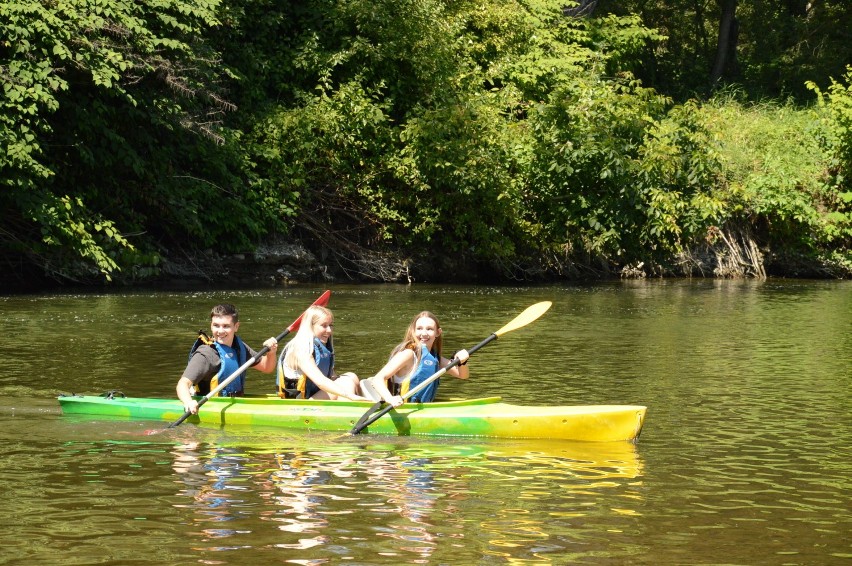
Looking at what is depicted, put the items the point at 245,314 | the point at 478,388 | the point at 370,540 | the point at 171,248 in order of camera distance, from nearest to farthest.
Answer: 1. the point at 370,540
2. the point at 478,388
3. the point at 245,314
4. the point at 171,248

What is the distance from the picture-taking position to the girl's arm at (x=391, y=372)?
27.9ft

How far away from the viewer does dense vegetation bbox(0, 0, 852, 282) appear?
18938 millimetres

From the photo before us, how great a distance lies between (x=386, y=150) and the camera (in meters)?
23.3

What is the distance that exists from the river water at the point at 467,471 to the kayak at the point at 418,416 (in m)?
0.11

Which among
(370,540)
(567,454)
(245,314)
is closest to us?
(370,540)

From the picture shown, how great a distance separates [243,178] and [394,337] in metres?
8.96

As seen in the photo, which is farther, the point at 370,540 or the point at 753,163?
the point at 753,163

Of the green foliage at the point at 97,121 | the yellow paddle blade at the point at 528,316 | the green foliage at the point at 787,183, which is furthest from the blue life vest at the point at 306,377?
the green foliage at the point at 787,183

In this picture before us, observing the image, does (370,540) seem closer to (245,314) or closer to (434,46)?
(245,314)

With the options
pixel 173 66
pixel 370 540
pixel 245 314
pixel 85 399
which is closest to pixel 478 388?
pixel 85 399

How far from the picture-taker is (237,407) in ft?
28.9

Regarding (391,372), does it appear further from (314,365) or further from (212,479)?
(212,479)

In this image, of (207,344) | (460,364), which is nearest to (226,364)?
(207,344)

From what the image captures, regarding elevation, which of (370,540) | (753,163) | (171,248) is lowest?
(370,540)
